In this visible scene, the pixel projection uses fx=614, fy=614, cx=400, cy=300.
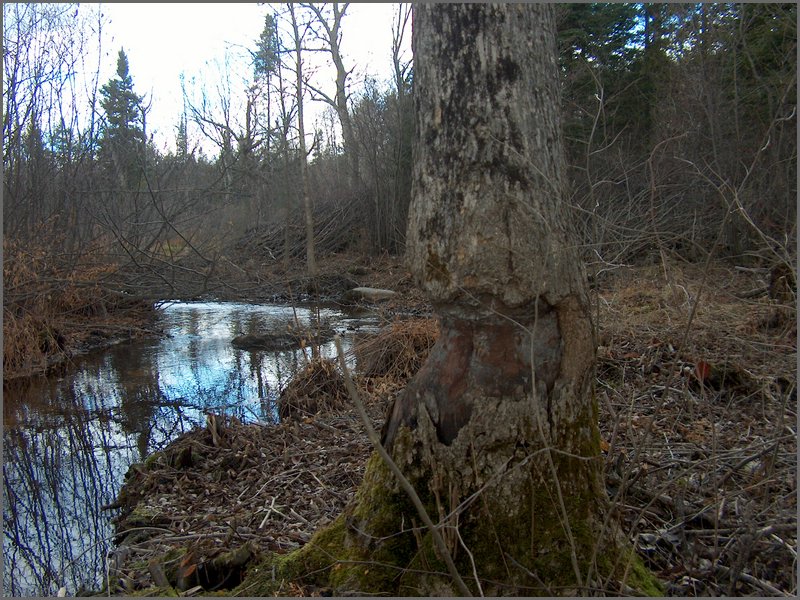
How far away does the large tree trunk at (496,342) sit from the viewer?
243 centimetres

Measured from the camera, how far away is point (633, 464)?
221 centimetres

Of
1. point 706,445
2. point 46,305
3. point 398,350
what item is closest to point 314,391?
point 398,350

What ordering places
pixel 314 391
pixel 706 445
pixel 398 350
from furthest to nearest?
pixel 398 350
pixel 314 391
pixel 706 445

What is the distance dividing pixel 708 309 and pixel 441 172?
5.49 metres

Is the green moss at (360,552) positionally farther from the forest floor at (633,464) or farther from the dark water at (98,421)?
the dark water at (98,421)

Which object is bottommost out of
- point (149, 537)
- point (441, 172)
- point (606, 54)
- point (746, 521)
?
point (149, 537)

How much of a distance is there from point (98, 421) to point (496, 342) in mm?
6466

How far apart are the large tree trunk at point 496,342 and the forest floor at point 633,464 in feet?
0.76

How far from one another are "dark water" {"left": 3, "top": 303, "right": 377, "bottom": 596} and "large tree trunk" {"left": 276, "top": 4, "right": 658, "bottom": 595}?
2660mm

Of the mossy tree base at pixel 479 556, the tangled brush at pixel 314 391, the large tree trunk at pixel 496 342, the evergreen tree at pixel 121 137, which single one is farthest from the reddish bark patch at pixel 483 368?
the evergreen tree at pixel 121 137

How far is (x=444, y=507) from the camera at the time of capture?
252 cm

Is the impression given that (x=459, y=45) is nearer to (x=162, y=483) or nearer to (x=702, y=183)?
(x=162, y=483)

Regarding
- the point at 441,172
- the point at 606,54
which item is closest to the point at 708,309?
the point at 441,172

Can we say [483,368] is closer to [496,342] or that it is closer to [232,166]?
[496,342]
